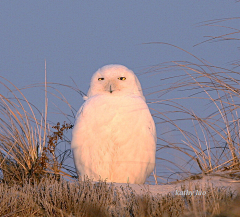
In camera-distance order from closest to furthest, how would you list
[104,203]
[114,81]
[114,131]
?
[104,203] → [114,131] → [114,81]

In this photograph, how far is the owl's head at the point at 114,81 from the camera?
4.69m

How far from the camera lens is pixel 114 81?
4680 millimetres

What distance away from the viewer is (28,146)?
513 centimetres

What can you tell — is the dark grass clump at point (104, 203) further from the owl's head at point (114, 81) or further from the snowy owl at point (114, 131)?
the owl's head at point (114, 81)

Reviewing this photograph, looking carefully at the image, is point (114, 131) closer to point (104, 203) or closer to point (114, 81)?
point (114, 81)

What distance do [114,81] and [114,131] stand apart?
2.19 ft

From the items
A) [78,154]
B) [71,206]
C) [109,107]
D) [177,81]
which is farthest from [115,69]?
[71,206]

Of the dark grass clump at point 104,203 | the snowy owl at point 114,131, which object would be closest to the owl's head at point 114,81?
the snowy owl at point 114,131

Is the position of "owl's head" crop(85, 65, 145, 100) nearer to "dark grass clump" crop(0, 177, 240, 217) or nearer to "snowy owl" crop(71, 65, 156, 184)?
"snowy owl" crop(71, 65, 156, 184)

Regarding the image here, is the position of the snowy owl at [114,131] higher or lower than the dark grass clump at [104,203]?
higher

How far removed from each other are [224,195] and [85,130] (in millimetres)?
2065

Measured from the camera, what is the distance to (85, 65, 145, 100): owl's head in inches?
185

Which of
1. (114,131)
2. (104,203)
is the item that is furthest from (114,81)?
(104,203)

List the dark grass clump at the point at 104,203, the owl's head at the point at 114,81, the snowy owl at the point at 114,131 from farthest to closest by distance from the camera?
the owl's head at the point at 114,81, the snowy owl at the point at 114,131, the dark grass clump at the point at 104,203
